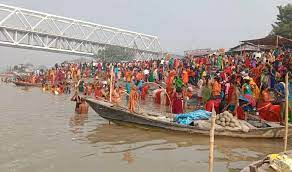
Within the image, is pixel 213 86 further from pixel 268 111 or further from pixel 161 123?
pixel 161 123

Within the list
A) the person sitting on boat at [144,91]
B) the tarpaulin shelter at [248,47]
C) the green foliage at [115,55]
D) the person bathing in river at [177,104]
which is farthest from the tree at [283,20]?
the green foliage at [115,55]

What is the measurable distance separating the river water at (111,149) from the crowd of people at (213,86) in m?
1.52

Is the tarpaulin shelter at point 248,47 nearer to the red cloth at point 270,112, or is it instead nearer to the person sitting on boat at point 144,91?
the person sitting on boat at point 144,91

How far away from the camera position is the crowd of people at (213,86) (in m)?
12.3

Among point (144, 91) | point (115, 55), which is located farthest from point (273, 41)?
point (115, 55)

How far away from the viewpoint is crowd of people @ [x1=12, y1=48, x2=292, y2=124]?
1227 centimetres

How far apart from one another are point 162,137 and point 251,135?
2406 mm

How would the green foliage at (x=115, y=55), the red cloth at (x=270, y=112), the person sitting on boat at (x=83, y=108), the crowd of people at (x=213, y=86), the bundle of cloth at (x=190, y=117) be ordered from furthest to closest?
1. the green foliage at (x=115, y=55)
2. the person sitting on boat at (x=83, y=108)
3. the crowd of people at (x=213, y=86)
4. the red cloth at (x=270, y=112)
5. the bundle of cloth at (x=190, y=117)

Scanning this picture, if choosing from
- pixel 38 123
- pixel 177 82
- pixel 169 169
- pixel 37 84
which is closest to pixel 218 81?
pixel 177 82

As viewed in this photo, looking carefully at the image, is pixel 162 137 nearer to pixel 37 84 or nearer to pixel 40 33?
pixel 37 84

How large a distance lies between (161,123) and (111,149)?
89.5 inches

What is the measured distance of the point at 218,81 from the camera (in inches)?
637

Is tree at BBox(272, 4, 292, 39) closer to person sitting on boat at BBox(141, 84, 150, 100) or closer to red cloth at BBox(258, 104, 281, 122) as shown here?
person sitting on boat at BBox(141, 84, 150, 100)

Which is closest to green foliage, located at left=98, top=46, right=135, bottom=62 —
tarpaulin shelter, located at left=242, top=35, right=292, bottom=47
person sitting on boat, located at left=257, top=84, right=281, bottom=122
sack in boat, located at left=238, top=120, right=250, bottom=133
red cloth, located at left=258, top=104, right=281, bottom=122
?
tarpaulin shelter, located at left=242, top=35, right=292, bottom=47
